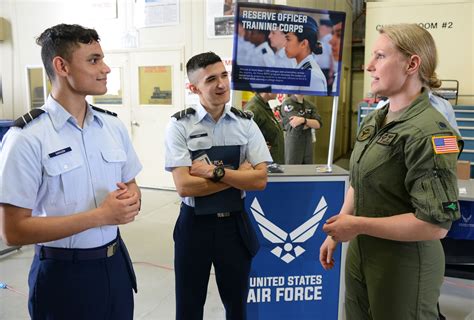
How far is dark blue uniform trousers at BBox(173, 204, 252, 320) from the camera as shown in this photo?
67.2 inches

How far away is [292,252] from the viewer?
6.84 ft

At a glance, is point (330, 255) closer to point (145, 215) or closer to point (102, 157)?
point (102, 157)

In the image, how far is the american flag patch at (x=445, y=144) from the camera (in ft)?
3.63

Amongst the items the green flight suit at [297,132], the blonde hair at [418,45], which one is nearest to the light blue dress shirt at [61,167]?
the blonde hair at [418,45]

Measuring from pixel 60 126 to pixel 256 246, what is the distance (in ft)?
3.23

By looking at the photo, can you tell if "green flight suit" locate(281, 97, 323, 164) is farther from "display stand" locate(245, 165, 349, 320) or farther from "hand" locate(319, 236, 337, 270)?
"hand" locate(319, 236, 337, 270)

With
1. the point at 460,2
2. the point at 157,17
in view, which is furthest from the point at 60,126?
the point at 460,2

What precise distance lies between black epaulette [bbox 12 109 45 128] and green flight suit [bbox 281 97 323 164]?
329cm

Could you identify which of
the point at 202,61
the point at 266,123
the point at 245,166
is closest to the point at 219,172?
the point at 245,166

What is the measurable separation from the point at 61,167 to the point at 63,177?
3 centimetres

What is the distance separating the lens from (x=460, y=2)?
573 centimetres

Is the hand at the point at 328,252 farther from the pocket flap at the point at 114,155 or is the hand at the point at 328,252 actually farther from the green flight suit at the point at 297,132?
the green flight suit at the point at 297,132

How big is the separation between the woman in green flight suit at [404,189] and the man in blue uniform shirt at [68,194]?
0.75 meters

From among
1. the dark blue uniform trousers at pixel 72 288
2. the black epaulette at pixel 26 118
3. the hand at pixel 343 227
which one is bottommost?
the dark blue uniform trousers at pixel 72 288
